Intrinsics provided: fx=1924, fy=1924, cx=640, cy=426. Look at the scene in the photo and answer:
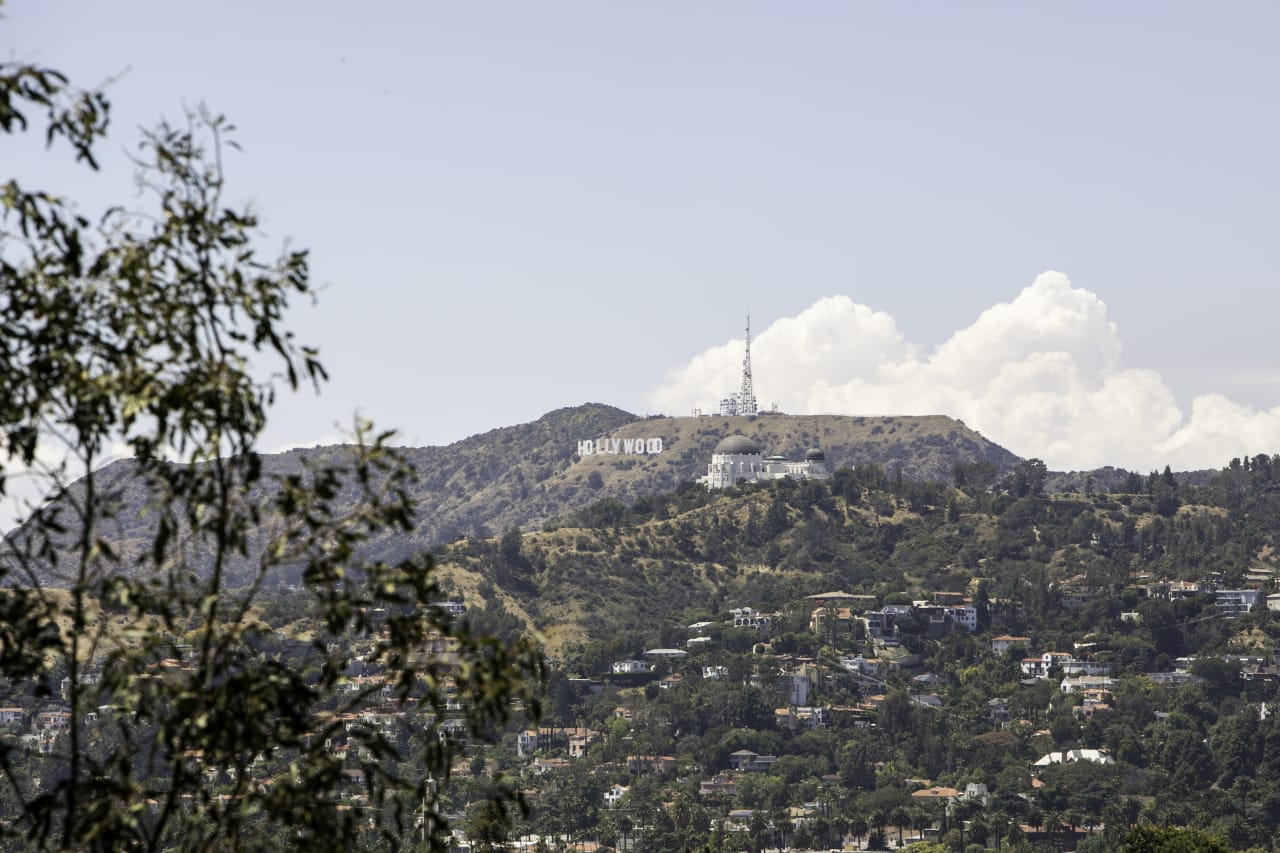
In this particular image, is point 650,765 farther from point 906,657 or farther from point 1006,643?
point 1006,643

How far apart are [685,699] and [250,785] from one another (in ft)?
433

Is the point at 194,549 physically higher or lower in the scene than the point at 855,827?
higher

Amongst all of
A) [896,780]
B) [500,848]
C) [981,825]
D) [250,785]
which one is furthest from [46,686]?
[896,780]

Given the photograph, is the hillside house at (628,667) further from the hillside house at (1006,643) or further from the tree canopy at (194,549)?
the tree canopy at (194,549)

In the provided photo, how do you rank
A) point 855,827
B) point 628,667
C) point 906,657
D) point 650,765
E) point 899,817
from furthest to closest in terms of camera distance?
point 906,657 < point 628,667 < point 650,765 < point 899,817 < point 855,827

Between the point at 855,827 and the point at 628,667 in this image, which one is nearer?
the point at 855,827

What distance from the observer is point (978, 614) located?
6658 inches

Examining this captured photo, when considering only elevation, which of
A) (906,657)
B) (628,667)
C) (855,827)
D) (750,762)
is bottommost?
(855,827)

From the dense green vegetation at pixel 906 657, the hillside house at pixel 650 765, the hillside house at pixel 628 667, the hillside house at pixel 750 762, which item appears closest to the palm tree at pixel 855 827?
the dense green vegetation at pixel 906 657

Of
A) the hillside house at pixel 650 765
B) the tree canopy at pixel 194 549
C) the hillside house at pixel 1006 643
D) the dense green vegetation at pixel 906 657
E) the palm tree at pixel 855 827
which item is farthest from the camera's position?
the hillside house at pixel 1006 643

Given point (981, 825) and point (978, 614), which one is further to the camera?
point (978, 614)

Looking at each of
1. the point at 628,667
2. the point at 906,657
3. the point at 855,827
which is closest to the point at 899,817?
the point at 855,827

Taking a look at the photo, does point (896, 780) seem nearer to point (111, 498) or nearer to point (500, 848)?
point (500, 848)

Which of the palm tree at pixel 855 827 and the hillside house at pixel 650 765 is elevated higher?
the hillside house at pixel 650 765
